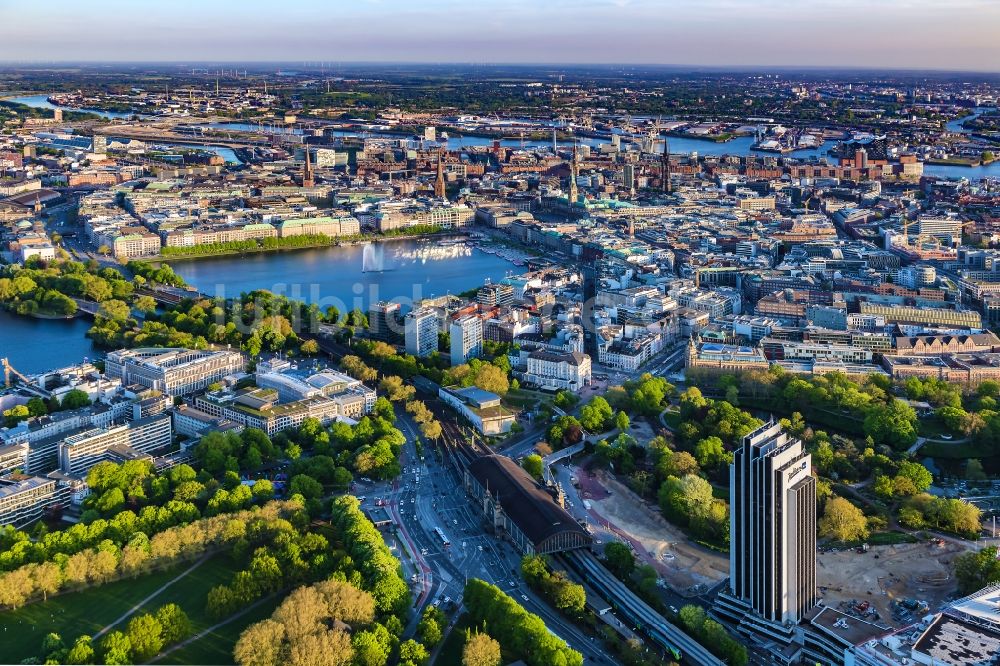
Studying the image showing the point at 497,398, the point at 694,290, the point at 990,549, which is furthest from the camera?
the point at 694,290

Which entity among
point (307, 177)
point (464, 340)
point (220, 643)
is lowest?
point (220, 643)

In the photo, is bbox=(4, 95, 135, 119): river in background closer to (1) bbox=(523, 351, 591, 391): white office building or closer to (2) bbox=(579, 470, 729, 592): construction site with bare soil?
(1) bbox=(523, 351, 591, 391): white office building

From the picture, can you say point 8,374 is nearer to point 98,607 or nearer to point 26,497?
point 26,497

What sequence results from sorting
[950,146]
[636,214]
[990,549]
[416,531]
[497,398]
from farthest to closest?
[950,146] → [636,214] → [497,398] → [416,531] → [990,549]

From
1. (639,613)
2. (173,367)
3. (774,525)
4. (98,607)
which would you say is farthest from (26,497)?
(774,525)

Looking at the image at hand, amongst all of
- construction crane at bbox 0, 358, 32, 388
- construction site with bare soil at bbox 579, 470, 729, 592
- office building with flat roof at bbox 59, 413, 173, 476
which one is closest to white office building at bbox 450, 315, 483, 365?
construction site with bare soil at bbox 579, 470, 729, 592

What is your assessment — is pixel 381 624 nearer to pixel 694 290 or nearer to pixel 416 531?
pixel 416 531

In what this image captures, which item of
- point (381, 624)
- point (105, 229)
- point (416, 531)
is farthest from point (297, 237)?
point (381, 624)
